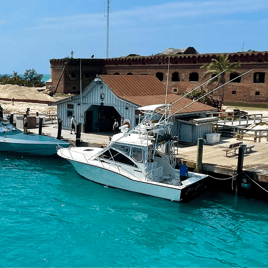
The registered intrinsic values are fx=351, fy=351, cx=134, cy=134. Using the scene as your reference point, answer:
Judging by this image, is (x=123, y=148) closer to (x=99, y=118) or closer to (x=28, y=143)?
(x=28, y=143)

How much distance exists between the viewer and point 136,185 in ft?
58.6

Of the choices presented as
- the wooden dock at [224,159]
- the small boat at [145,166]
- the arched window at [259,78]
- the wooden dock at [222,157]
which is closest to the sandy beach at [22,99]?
the wooden dock at [222,157]

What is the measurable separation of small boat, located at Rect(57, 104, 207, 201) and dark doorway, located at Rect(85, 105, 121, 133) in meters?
9.79

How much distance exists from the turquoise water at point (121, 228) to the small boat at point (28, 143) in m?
4.92

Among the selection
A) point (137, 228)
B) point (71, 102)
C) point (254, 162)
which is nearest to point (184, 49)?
point (71, 102)

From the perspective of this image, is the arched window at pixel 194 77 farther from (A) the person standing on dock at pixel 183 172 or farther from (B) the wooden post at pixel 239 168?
(A) the person standing on dock at pixel 183 172

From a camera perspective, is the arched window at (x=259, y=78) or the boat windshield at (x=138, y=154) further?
the arched window at (x=259, y=78)

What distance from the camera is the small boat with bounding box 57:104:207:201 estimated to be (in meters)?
17.3

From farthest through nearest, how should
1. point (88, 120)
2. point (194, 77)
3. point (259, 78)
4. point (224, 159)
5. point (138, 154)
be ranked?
point (194, 77), point (259, 78), point (88, 120), point (224, 159), point (138, 154)

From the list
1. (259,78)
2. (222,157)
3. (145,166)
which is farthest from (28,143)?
(259,78)

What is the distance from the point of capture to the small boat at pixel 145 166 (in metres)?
17.3

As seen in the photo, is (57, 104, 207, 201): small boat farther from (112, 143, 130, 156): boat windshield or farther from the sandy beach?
the sandy beach

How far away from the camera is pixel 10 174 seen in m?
21.6

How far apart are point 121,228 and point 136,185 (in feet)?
11.2
